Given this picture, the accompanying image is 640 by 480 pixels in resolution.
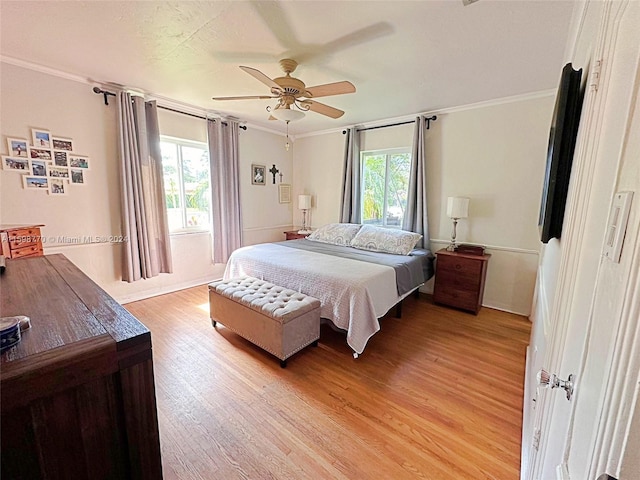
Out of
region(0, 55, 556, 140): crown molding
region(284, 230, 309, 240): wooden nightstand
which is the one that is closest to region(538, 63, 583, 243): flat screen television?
region(0, 55, 556, 140): crown molding

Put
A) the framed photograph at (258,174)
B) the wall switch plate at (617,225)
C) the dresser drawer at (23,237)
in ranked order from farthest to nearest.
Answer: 1. the framed photograph at (258,174)
2. the dresser drawer at (23,237)
3. the wall switch plate at (617,225)

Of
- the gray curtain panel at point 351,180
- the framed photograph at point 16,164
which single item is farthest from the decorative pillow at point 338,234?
the framed photograph at point 16,164

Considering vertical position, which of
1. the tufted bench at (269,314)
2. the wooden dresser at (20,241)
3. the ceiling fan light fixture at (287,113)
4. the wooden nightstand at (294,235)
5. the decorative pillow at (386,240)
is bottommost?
the tufted bench at (269,314)

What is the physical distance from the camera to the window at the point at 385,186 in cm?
397

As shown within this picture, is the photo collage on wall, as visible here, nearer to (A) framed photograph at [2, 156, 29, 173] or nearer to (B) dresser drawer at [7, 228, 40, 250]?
(A) framed photograph at [2, 156, 29, 173]

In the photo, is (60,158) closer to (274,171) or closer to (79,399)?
(274,171)

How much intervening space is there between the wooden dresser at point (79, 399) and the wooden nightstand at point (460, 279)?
323 centimetres

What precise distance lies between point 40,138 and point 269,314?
2833 mm

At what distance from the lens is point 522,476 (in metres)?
1.31

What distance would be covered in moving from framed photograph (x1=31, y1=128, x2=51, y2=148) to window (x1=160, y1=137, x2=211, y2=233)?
3.47ft

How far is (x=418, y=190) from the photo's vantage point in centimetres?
366

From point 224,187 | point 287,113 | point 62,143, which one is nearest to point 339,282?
point 287,113

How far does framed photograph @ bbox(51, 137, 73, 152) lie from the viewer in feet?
8.93

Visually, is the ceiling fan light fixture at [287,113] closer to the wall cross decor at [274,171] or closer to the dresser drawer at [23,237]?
the dresser drawer at [23,237]
